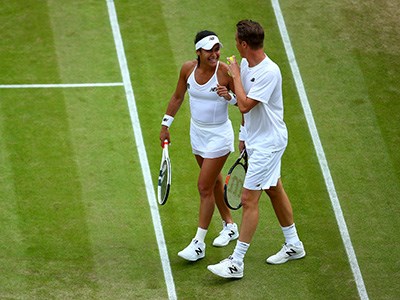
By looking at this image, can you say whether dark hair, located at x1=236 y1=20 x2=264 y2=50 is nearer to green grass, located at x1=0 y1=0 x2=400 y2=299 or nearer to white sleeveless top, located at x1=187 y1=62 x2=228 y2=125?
white sleeveless top, located at x1=187 y1=62 x2=228 y2=125

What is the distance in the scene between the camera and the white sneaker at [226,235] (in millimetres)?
12359

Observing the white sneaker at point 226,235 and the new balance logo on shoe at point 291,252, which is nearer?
the new balance logo on shoe at point 291,252

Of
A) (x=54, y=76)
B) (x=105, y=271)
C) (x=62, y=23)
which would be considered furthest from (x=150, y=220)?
(x=62, y=23)

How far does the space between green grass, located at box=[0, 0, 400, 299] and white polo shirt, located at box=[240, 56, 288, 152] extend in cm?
140

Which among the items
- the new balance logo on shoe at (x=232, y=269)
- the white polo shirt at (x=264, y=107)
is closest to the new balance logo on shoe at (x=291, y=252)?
the new balance logo on shoe at (x=232, y=269)

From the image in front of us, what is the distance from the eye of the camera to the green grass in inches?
466

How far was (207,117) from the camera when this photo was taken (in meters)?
11.8

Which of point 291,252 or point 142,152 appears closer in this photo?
point 291,252

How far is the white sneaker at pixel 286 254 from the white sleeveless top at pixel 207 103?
1.50 metres

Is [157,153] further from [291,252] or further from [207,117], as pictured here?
[291,252]

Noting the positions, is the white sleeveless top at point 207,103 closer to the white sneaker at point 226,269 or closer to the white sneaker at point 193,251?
the white sneaker at point 193,251

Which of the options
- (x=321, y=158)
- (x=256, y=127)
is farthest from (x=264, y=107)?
(x=321, y=158)

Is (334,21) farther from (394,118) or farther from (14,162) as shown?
(14,162)

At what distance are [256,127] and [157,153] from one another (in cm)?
275
